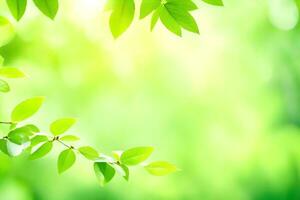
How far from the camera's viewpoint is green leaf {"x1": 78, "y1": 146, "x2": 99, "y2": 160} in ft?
2.31

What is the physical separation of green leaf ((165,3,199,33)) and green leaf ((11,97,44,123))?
216 mm

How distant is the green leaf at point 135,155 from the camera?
0.71 m

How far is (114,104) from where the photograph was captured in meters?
5.00

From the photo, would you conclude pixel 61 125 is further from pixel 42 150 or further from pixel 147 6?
pixel 147 6

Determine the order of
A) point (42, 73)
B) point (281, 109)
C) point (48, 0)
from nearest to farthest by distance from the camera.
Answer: point (48, 0)
point (42, 73)
point (281, 109)

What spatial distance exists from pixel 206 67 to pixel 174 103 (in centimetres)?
48

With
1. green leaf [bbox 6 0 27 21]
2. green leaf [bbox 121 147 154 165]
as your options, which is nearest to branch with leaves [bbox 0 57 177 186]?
green leaf [bbox 121 147 154 165]

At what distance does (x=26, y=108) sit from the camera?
71 cm

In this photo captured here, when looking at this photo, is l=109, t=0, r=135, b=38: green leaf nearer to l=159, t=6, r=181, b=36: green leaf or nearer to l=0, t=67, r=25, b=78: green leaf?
l=159, t=6, r=181, b=36: green leaf

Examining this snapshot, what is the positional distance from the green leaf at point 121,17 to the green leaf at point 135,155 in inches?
6.9

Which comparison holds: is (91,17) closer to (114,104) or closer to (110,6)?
(114,104)

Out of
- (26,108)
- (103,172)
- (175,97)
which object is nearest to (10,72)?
(26,108)

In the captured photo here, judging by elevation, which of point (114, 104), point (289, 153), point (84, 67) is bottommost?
point (289, 153)

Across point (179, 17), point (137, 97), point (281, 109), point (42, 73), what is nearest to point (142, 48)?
point (137, 97)
